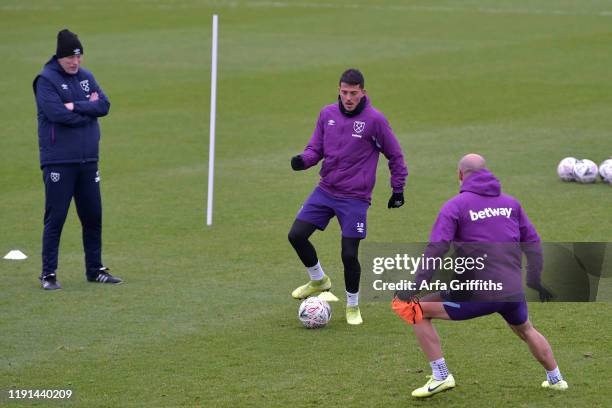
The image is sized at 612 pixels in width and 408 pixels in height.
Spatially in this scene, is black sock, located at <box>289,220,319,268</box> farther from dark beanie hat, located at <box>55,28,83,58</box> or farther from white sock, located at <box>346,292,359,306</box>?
dark beanie hat, located at <box>55,28,83,58</box>

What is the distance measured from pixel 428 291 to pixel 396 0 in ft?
127

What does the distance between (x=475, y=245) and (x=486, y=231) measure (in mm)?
139

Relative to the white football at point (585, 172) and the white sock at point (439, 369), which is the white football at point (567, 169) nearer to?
the white football at point (585, 172)

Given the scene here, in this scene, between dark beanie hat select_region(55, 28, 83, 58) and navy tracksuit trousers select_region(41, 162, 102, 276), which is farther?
navy tracksuit trousers select_region(41, 162, 102, 276)

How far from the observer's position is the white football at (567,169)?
18.7m

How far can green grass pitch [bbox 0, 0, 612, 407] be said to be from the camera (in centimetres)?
1016

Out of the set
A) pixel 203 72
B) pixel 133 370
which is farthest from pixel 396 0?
pixel 133 370

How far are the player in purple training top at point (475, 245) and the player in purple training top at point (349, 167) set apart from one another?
244 centimetres

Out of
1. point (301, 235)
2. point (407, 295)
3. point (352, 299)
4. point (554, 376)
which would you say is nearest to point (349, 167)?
point (301, 235)

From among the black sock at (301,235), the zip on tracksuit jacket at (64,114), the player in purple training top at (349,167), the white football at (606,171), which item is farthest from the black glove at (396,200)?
the white football at (606,171)

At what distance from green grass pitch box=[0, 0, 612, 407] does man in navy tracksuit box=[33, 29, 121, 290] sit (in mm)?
812

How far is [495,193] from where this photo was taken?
909cm

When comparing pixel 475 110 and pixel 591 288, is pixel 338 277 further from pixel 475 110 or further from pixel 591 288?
pixel 475 110

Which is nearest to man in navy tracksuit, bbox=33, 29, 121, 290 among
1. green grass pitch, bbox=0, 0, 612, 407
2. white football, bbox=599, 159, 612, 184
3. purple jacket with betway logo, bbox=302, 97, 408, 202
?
green grass pitch, bbox=0, 0, 612, 407
